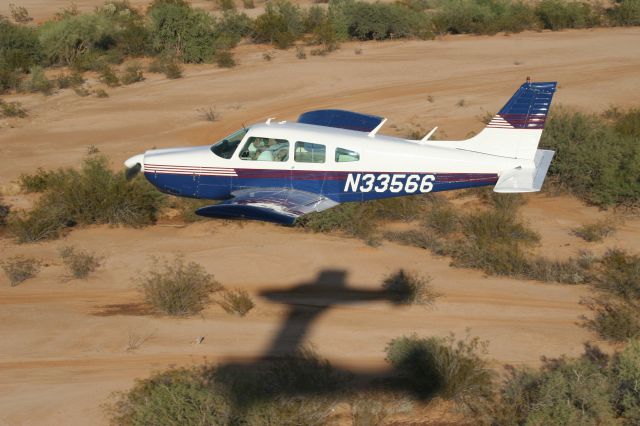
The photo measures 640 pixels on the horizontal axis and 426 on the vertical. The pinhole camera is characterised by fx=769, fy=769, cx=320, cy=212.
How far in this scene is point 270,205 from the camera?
11875mm

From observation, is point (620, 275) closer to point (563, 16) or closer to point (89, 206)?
point (89, 206)

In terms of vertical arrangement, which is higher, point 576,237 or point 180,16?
point 180,16

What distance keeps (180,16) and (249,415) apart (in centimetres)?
2485

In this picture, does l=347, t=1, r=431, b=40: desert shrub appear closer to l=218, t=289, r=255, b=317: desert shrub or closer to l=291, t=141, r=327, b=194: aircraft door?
l=291, t=141, r=327, b=194: aircraft door

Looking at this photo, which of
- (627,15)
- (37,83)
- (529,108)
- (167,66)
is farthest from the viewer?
(627,15)

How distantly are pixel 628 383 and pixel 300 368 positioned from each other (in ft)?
12.8

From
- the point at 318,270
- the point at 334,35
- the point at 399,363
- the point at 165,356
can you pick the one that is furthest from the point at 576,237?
the point at 334,35

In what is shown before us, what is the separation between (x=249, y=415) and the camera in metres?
8.38

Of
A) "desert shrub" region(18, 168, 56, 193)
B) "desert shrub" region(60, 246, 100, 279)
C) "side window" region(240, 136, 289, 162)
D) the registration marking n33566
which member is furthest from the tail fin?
"desert shrub" region(18, 168, 56, 193)

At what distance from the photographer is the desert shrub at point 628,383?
8594 mm

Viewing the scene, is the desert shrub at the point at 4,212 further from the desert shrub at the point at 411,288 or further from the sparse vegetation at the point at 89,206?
the desert shrub at the point at 411,288

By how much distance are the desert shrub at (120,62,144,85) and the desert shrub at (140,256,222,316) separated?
53.0 ft

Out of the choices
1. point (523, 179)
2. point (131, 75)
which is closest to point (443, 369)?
point (523, 179)

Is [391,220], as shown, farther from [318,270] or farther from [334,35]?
[334,35]
